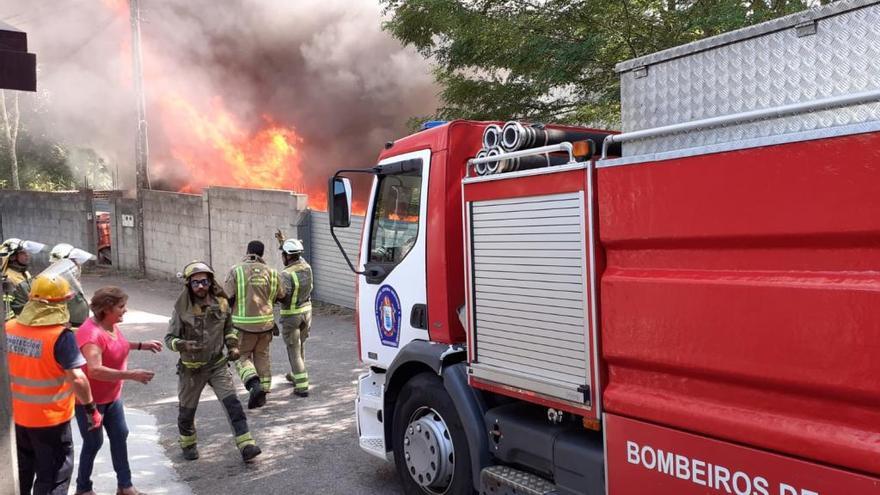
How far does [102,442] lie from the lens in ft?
15.5

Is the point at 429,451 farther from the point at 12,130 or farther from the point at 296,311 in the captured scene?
the point at 12,130

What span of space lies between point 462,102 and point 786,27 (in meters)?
6.02

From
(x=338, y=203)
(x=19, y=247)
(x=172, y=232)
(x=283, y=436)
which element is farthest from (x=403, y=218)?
(x=172, y=232)

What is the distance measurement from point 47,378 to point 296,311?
3951 millimetres

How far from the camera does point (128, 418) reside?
6930 mm

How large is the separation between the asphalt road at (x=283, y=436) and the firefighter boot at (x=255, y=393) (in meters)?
0.12

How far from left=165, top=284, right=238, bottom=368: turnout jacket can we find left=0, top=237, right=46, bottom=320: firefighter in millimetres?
2104

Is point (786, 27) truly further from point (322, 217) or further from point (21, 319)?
point (322, 217)

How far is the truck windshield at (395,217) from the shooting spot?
15.0ft

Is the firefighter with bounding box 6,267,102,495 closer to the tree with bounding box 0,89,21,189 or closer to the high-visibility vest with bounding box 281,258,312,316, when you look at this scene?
the high-visibility vest with bounding box 281,258,312,316

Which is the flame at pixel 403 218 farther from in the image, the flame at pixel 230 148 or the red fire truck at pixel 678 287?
the flame at pixel 230 148

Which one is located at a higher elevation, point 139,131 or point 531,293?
point 139,131

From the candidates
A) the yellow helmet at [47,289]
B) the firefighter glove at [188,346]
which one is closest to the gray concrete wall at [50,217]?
the firefighter glove at [188,346]

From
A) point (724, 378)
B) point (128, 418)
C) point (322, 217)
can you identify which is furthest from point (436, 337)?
point (322, 217)
